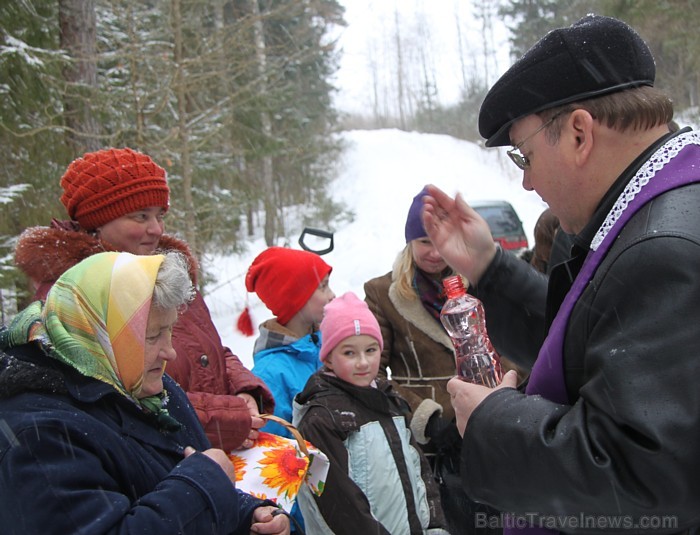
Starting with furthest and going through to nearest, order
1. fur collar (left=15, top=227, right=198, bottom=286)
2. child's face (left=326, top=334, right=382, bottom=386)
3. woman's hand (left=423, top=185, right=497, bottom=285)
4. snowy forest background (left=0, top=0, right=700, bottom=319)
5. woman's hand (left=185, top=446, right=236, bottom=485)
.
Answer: snowy forest background (left=0, top=0, right=700, bottom=319)
child's face (left=326, top=334, right=382, bottom=386)
fur collar (left=15, top=227, right=198, bottom=286)
woman's hand (left=423, top=185, right=497, bottom=285)
woman's hand (left=185, top=446, right=236, bottom=485)

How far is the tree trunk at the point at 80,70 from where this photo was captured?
20.0 feet

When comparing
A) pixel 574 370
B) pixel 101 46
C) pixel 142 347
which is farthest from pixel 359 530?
pixel 101 46

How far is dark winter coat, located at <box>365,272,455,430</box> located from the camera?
123 inches

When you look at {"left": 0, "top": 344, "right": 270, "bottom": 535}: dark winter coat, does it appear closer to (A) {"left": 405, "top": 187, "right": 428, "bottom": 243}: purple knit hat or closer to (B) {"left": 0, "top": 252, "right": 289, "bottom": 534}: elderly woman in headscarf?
(B) {"left": 0, "top": 252, "right": 289, "bottom": 534}: elderly woman in headscarf

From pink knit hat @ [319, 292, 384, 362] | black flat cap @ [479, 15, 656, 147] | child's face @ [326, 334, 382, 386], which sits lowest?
child's face @ [326, 334, 382, 386]

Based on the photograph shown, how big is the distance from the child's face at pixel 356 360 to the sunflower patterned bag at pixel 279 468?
0.59 meters

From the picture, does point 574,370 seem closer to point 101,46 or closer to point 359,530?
point 359,530

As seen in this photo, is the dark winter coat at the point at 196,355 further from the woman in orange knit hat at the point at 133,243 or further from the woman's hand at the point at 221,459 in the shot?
the woman's hand at the point at 221,459

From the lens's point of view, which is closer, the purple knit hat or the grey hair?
the grey hair

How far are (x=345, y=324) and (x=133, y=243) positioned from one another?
1177 mm

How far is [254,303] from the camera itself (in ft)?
41.1

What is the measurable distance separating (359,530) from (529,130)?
6.02ft

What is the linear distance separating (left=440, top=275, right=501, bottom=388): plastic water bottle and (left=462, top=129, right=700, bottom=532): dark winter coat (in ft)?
3.39

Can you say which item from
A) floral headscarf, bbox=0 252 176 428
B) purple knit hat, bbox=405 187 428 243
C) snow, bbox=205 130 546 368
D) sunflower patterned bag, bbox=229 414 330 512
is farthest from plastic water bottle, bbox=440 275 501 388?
snow, bbox=205 130 546 368
